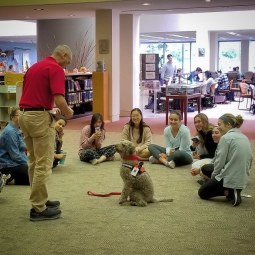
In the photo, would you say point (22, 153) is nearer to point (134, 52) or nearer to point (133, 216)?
point (133, 216)

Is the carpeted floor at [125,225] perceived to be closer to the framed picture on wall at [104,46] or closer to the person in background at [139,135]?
the person in background at [139,135]

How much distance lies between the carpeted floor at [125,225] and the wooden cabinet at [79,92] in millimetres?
7564

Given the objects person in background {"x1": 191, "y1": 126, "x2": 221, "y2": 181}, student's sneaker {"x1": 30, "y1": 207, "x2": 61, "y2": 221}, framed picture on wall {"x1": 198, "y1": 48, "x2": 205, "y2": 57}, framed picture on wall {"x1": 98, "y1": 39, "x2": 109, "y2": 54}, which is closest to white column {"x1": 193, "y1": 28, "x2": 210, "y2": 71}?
framed picture on wall {"x1": 198, "y1": 48, "x2": 205, "y2": 57}

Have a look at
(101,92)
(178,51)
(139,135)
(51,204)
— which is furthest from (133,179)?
(178,51)

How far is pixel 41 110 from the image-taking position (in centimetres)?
415

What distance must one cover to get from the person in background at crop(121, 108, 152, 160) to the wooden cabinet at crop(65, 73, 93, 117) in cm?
613

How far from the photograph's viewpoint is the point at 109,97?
39.6 ft

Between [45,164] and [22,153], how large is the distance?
1594 millimetres

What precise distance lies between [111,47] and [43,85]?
25.8 feet

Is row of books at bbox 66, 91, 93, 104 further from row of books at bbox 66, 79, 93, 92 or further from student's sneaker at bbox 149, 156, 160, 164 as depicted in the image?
student's sneaker at bbox 149, 156, 160, 164

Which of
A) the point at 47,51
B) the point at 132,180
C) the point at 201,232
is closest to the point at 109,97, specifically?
the point at 47,51

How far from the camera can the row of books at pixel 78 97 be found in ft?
42.8

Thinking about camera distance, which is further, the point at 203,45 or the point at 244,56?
the point at 244,56

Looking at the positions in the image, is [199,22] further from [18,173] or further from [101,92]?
[18,173]
